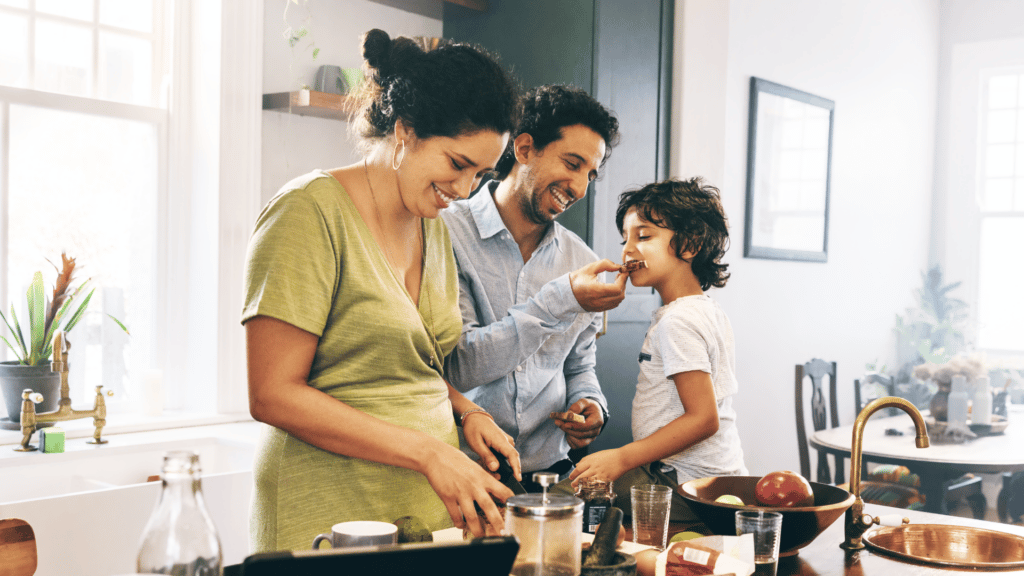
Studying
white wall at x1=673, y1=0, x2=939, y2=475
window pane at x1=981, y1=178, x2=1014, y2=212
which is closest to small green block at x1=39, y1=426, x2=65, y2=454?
white wall at x1=673, y1=0, x2=939, y2=475

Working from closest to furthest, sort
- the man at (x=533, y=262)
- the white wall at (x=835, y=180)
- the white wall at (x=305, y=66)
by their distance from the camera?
the man at (x=533, y=262) < the white wall at (x=305, y=66) < the white wall at (x=835, y=180)

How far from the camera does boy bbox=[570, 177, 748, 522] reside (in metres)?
1.78

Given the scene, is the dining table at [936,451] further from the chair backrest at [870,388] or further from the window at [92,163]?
the window at [92,163]

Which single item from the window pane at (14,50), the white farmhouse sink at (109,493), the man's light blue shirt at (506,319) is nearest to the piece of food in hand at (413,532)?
the man's light blue shirt at (506,319)

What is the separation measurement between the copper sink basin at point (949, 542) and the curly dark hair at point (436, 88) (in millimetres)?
1002

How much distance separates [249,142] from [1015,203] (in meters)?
5.06

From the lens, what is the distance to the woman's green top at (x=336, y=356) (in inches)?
49.6

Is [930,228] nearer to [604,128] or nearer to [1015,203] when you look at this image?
[1015,203]

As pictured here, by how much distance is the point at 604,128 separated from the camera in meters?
1.97

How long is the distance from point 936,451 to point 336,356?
2891 mm

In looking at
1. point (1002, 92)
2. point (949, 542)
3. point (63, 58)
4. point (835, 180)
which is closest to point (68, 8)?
point (63, 58)

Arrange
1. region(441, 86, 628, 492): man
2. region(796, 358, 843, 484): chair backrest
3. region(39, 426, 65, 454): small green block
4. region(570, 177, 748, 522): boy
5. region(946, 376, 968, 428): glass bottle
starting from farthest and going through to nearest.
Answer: region(796, 358, 843, 484): chair backrest
region(946, 376, 968, 428): glass bottle
region(39, 426, 65, 454): small green block
region(441, 86, 628, 492): man
region(570, 177, 748, 522): boy

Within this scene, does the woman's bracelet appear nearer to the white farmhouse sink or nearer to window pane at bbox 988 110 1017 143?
the white farmhouse sink

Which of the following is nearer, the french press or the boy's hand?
the french press
